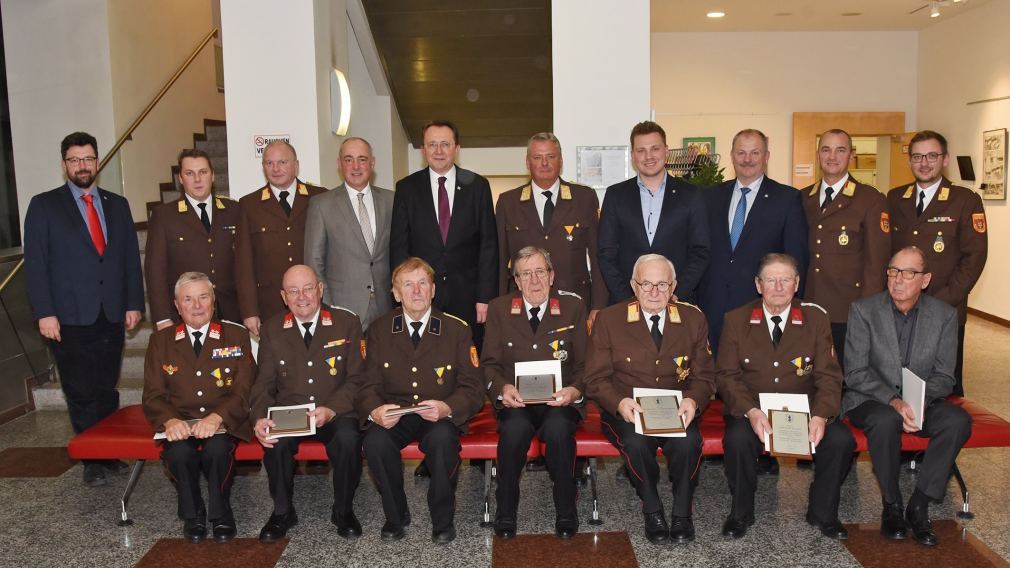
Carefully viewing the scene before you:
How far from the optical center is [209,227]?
4.16 metres

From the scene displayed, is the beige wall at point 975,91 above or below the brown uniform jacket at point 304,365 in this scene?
above

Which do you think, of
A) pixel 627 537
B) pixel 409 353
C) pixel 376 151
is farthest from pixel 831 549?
pixel 376 151

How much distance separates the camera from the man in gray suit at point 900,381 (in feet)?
10.6

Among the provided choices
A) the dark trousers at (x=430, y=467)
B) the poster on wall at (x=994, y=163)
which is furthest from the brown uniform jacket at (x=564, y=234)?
→ the poster on wall at (x=994, y=163)

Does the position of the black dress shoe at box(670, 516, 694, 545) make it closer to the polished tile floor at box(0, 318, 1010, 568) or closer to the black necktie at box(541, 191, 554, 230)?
the polished tile floor at box(0, 318, 1010, 568)

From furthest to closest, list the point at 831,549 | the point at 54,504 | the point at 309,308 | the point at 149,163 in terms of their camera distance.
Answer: the point at 149,163, the point at 54,504, the point at 309,308, the point at 831,549

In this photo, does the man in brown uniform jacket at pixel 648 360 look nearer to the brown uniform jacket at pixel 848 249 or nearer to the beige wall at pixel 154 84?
the brown uniform jacket at pixel 848 249

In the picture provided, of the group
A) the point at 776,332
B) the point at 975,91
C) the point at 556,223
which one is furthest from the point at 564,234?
the point at 975,91

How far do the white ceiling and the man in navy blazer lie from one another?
16.2 ft

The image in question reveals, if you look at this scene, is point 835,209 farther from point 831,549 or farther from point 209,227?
point 209,227

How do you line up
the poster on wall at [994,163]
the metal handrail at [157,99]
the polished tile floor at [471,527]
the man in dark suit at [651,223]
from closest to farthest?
the polished tile floor at [471,527]
the man in dark suit at [651,223]
the metal handrail at [157,99]
the poster on wall at [994,163]

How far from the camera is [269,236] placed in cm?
412

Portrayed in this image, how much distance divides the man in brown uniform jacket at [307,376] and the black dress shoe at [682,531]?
1300 mm

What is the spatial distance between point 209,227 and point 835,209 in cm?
321
